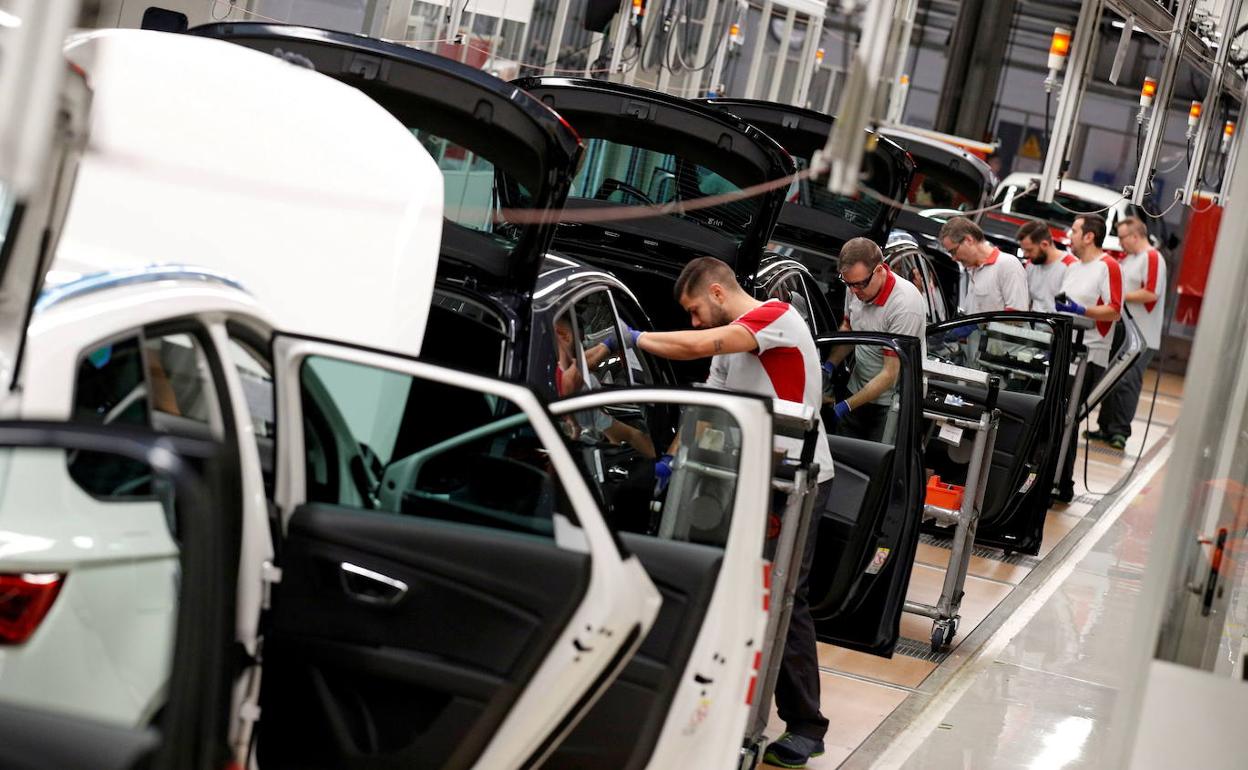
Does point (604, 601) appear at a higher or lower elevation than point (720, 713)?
higher

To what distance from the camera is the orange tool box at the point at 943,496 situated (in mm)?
7633

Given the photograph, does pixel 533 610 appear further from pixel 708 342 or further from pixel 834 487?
pixel 834 487

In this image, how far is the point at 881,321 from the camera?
Result: 770 centimetres

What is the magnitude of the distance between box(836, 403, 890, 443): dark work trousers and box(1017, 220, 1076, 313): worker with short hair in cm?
558

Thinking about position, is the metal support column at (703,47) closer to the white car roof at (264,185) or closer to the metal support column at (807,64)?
the metal support column at (807,64)

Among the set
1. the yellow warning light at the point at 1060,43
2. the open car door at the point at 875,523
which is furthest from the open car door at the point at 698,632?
the yellow warning light at the point at 1060,43

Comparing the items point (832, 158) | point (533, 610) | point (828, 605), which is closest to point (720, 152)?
point (828, 605)

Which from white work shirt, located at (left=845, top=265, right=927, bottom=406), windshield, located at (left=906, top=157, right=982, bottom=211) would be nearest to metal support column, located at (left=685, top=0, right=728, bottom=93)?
windshield, located at (left=906, top=157, right=982, bottom=211)

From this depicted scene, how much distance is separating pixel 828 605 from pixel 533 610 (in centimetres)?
289

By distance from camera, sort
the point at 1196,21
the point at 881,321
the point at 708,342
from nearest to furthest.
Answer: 1. the point at 708,342
2. the point at 881,321
3. the point at 1196,21

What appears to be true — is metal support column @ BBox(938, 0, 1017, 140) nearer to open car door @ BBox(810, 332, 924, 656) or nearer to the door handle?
open car door @ BBox(810, 332, 924, 656)

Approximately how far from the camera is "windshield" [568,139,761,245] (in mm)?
7035

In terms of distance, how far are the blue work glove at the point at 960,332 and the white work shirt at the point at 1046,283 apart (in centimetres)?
326

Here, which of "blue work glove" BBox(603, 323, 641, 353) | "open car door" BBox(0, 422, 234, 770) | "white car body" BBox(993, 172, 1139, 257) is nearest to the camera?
"open car door" BBox(0, 422, 234, 770)
